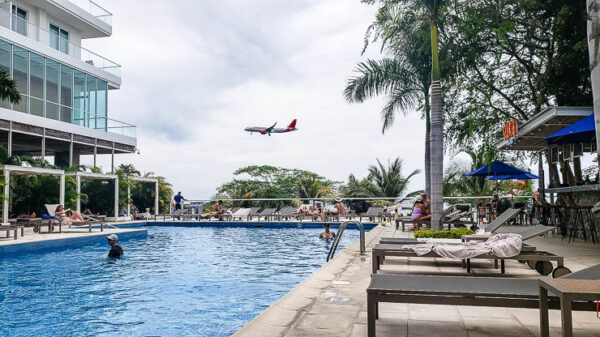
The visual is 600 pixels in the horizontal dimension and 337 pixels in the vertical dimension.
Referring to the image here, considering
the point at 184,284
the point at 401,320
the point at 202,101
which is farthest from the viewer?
the point at 202,101

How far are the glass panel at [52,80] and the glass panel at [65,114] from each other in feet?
1.41

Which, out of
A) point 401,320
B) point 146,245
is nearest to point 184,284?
point 401,320

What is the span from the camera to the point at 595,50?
3422mm

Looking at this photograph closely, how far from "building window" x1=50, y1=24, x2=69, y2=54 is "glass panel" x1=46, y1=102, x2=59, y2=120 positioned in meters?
2.80

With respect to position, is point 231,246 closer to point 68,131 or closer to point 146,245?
point 146,245

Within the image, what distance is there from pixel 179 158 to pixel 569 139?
28.2 metres

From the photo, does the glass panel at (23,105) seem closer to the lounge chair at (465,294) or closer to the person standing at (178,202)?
the person standing at (178,202)

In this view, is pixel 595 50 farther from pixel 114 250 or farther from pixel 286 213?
pixel 286 213

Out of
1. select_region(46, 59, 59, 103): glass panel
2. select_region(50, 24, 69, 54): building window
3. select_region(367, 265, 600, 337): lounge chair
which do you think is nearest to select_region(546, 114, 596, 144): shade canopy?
select_region(367, 265, 600, 337): lounge chair

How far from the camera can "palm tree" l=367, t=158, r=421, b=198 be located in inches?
902

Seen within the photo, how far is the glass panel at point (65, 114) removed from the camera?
19.0m

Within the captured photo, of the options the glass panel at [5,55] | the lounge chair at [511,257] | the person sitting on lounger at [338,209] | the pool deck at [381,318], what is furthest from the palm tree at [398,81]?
the glass panel at [5,55]

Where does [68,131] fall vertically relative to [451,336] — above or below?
above

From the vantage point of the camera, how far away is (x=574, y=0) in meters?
10.2
